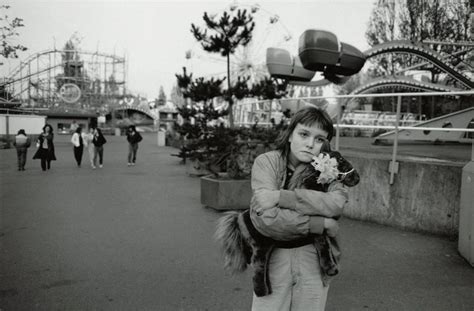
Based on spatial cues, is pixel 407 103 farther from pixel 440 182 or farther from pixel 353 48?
pixel 440 182

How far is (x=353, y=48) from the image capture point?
10617 mm

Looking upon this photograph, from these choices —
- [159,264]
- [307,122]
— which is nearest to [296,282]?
[307,122]

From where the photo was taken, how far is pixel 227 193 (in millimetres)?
8180

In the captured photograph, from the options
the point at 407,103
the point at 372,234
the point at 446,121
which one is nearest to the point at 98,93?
the point at 407,103

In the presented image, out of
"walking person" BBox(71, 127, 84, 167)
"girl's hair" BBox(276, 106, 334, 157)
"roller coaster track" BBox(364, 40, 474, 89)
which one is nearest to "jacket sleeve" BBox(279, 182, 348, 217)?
"girl's hair" BBox(276, 106, 334, 157)

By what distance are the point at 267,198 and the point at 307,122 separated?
0.46 meters

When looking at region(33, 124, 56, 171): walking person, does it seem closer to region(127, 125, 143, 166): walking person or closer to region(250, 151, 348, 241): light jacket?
region(127, 125, 143, 166): walking person

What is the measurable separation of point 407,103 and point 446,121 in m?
15.0

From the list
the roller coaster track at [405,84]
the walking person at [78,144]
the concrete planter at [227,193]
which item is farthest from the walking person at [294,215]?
the roller coaster track at [405,84]

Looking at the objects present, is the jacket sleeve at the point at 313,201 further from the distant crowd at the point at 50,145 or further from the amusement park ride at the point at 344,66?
the distant crowd at the point at 50,145

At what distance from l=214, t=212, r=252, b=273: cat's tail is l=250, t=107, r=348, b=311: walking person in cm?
20

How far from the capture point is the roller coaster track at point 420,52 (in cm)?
1636

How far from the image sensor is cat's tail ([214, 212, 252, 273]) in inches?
99.3

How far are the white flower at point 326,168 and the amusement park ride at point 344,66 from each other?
8.12 meters
